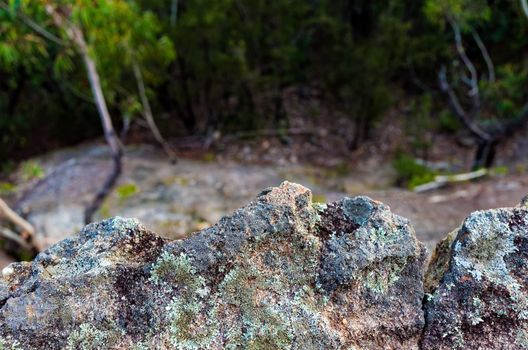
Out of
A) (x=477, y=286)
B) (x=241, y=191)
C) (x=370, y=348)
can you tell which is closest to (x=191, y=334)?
(x=370, y=348)

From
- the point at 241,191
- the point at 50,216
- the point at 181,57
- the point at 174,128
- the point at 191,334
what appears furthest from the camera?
the point at 174,128

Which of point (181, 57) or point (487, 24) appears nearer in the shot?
point (181, 57)

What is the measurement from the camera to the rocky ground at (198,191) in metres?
4.90

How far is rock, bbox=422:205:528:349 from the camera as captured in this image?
1282 millimetres

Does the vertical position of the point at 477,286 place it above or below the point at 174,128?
above

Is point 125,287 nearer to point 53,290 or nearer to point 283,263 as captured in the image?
point 53,290

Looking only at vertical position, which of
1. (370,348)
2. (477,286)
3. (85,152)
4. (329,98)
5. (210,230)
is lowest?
(85,152)

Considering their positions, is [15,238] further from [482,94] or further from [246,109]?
[482,94]

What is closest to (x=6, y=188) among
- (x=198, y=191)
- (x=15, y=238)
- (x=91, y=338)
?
(x=15, y=238)

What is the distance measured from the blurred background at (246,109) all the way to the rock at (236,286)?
129 inches

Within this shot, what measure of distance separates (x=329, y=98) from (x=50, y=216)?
5093 millimetres

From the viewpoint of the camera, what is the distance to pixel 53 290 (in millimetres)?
1224

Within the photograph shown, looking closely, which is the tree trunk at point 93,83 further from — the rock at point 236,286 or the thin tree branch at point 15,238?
the rock at point 236,286

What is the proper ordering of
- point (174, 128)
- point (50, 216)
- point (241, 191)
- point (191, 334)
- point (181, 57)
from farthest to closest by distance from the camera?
point (174, 128) → point (181, 57) → point (241, 191) → point (50, 216) → point (191, 334)
